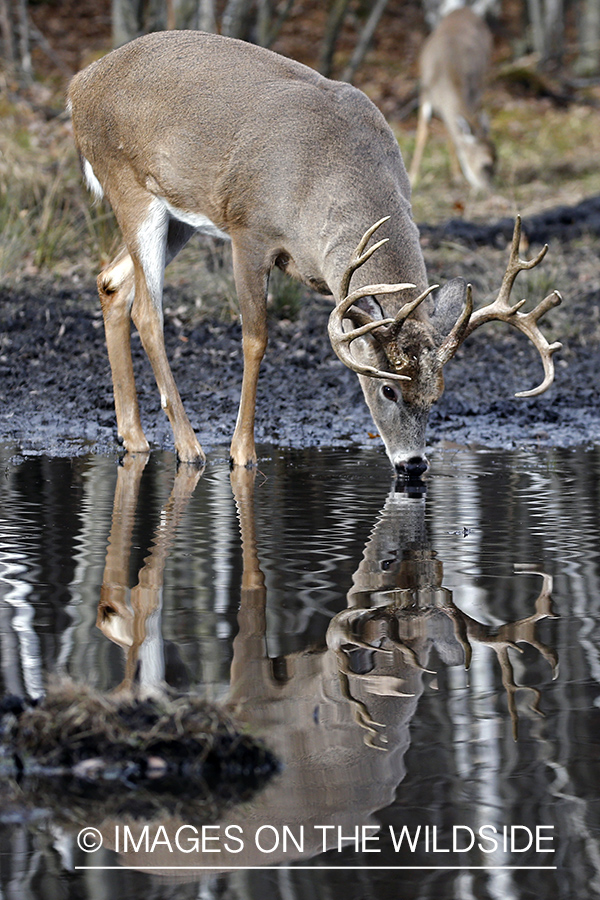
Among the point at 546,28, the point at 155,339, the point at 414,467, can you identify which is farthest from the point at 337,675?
the point at 546,28

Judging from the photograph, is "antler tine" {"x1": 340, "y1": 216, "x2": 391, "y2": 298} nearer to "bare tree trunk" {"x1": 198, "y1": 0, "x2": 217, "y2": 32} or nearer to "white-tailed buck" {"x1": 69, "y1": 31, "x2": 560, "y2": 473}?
"white-tailed buck" {"x1": 69, "y1": 31, "x2": 560, "y2": 473}

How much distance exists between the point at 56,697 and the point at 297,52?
93.8ft

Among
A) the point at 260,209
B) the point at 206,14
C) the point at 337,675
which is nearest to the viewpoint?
the point at 337,675

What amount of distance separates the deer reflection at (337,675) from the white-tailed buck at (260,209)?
1.58 metres

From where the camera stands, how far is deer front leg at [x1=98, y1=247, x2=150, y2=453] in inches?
314

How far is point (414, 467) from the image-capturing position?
6910mm

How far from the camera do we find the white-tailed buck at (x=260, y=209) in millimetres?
6922

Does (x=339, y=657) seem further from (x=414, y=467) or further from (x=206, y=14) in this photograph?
(x=206, y=14)

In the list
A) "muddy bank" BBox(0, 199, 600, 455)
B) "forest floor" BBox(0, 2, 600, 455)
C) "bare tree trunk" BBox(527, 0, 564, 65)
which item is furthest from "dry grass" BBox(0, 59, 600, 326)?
"bare tree trunk" BBox(527, 0, 564, 65)

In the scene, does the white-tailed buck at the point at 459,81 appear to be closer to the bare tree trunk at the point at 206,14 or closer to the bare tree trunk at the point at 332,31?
the bare tree trunk at the point at 332,31

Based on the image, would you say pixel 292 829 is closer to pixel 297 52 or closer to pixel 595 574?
pixel 595 574

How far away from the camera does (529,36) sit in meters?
31.9

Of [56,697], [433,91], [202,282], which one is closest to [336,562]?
[56,697]

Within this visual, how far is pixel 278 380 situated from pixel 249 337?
2018 millimetres
